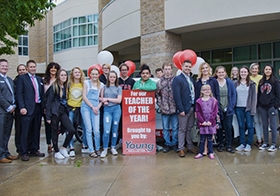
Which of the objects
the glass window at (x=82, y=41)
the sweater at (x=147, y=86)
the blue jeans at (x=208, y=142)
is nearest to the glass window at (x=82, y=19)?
the glass window at (x=82, y=41)

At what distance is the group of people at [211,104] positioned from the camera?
224 inches

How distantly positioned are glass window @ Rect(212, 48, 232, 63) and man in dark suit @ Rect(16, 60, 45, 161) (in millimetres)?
11407

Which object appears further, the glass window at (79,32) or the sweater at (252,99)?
the glass window at (79,32)

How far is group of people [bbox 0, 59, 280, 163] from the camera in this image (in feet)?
18.8

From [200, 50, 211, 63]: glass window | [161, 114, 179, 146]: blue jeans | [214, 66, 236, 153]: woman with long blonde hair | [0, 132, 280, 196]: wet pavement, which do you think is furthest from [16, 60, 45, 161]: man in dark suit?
[200, 50, 211, 63]: glass window

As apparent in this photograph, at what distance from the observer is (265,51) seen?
44.3 ft

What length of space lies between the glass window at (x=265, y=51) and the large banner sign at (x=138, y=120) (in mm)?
9587

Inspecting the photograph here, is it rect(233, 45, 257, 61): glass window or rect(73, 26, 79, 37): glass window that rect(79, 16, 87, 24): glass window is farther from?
rect(233, 45, 257, 61): glass window

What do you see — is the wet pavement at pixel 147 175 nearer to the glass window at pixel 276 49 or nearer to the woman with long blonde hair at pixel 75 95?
Result: the woman with long blonde hair at pixel 75 95

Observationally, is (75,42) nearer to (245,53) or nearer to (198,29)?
(245,53)

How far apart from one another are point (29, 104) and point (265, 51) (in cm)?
1175

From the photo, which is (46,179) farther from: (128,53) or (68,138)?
(128,53)

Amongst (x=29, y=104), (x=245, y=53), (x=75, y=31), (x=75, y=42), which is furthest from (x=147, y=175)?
(x=75, y=31)

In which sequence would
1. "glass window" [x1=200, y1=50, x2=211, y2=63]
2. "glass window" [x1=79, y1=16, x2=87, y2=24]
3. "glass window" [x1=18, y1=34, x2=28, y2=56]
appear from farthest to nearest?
"glass window" [x1=18, y1=34, x2=28, y2=56]
"glass window" [x1=79, y1=16, x2=87, y2=24]
"glass window" [x1=200, y1=50, x2=211, y2=63]
